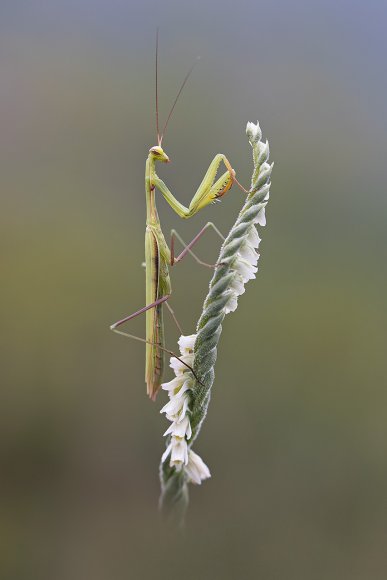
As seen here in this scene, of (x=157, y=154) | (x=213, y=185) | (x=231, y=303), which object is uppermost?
(x=157, y=154)

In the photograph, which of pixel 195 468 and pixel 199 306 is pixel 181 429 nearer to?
pixel 195 468

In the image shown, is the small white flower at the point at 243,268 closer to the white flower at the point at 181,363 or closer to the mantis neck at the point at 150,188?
the white flower at the point at 181,363

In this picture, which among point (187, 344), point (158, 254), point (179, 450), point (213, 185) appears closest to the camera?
point (179, 450)

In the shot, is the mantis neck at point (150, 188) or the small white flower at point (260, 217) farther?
the mantis neck at point (150, 188)

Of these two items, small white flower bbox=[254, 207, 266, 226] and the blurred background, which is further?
the blurred background

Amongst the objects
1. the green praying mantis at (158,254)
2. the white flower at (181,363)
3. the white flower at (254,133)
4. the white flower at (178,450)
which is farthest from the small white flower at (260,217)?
the green praying mantis at (158,254)

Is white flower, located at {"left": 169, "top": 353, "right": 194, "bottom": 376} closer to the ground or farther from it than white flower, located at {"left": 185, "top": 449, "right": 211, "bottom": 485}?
farther from it

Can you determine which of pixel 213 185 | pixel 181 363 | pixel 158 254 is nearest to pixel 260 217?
pixel 181 363

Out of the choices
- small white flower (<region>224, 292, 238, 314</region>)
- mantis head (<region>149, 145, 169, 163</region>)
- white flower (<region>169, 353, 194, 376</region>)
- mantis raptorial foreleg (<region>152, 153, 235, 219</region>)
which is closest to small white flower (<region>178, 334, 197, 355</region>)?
white flower (<region>169, 353, 194, 376</region>)

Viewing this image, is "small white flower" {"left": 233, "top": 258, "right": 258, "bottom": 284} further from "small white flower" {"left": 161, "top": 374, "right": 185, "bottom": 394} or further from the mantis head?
the mantis head
